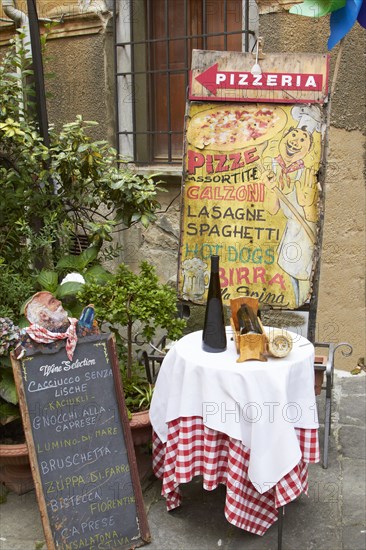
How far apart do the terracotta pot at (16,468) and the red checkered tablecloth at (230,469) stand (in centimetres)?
74

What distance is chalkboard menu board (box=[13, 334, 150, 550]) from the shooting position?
2.86 m

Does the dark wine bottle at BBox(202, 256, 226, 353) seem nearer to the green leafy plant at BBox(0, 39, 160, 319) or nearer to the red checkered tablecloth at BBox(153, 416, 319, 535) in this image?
the red checkered tablecloth at BBox(153, 416, 319, 535)

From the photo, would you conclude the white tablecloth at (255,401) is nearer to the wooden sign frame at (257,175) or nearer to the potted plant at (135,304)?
the potted plant at (135,304)

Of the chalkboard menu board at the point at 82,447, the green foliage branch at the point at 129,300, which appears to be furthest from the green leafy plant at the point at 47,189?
the chalkboard menu board at the point at 82,447

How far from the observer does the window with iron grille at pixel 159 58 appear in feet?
17.3

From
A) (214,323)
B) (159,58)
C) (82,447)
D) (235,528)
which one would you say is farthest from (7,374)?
(159,58)

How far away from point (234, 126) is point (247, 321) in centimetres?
128

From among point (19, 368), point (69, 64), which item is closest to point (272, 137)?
point (19, 368)

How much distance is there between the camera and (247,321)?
3082 millimetres

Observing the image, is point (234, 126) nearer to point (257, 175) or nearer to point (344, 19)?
point (257, 175)

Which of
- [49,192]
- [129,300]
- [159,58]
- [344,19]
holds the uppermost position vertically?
[344,19]

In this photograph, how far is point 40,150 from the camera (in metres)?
3.84

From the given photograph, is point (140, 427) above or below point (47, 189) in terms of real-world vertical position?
below

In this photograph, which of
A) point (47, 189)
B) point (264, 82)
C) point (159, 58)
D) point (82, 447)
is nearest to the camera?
point (82, 447)
